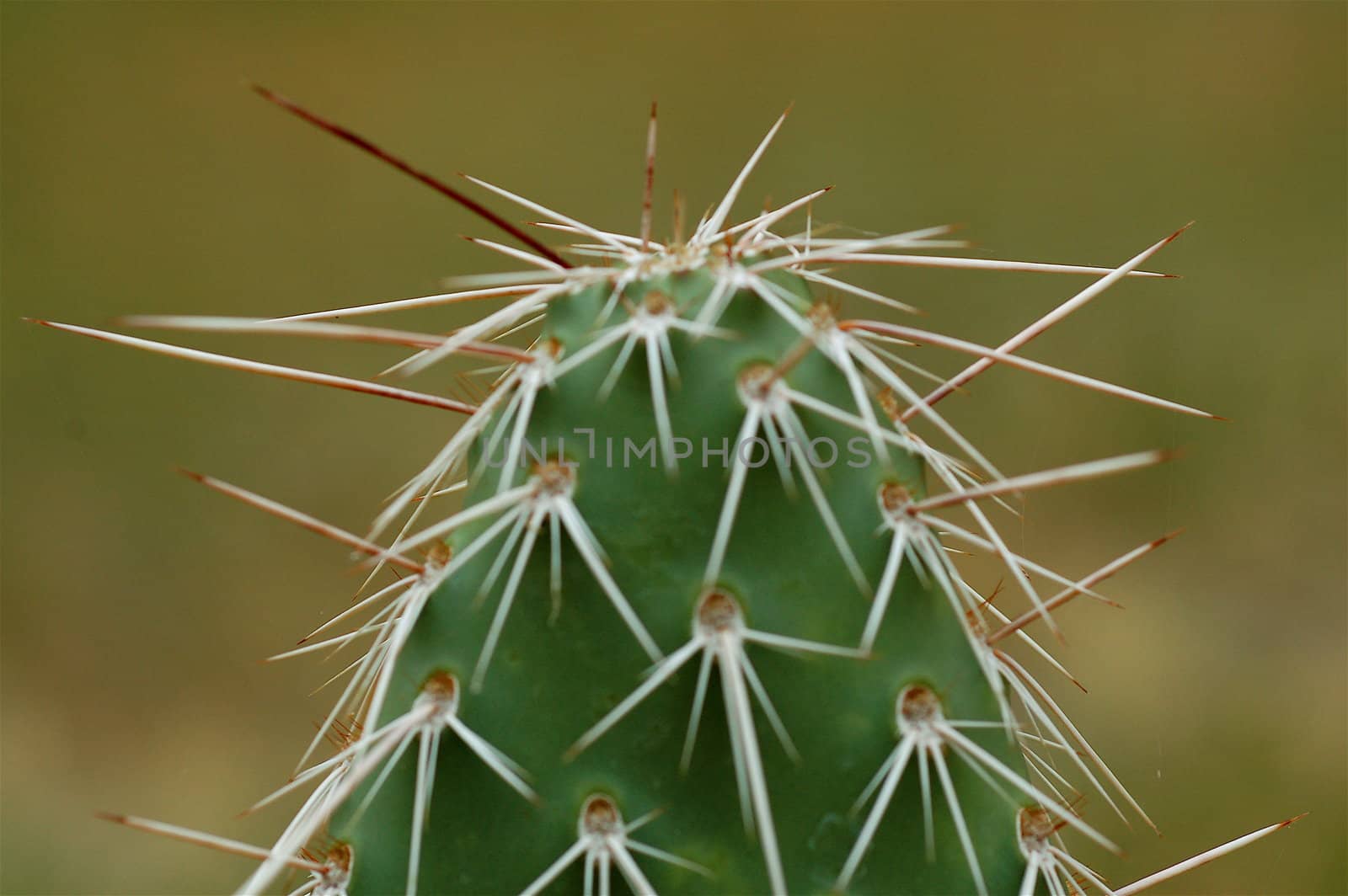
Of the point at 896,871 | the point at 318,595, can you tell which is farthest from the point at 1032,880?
the point at 318,595

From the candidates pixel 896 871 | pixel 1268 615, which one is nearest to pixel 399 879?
pixel 896 871

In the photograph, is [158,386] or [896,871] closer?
[896,871]

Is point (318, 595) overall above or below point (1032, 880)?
above

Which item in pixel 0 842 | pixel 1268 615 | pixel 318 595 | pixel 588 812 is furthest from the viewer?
pixel 318 595

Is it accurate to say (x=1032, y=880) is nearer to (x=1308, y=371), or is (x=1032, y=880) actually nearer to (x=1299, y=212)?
Result: (x=1308, y=371)

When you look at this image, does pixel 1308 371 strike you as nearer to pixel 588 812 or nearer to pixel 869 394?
pixel 869 394

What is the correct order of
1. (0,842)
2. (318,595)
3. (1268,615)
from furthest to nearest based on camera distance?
(318,595) < (1268,615) < (0,842)

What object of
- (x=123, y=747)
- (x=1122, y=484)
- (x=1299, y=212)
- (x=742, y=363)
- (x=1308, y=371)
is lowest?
(x=123, y=747)
